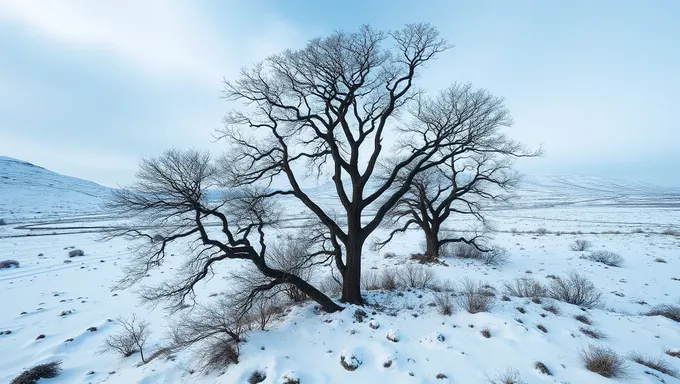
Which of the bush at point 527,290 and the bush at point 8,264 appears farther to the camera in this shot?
the bush at point 8,264

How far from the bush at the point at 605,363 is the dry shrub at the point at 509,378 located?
153 centimetres

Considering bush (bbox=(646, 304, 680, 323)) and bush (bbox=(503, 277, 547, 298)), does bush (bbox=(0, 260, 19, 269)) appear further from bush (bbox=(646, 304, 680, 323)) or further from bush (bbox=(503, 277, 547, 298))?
bush (bbox=(646, 304, 680, 323))

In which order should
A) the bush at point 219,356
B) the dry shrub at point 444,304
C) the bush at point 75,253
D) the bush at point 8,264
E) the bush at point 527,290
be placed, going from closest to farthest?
the bush at point 219,356 → the dry shrub at point 444,304 → the bush at point 527,290 → the bush at point 8,264 → the bush at point 75,253

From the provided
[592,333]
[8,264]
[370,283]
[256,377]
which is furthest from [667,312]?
[8,264]

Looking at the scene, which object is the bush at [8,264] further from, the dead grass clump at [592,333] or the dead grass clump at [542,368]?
the dead grass clump at [592,333]

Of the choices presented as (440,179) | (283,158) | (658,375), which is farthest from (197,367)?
(440,179)

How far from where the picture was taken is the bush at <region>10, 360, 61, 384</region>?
955cm

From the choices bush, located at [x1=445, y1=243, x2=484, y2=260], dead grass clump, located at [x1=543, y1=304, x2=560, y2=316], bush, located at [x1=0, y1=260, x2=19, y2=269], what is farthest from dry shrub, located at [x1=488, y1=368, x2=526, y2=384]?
bush, located at [x1=0, y1=260, x2=19, y2=269]

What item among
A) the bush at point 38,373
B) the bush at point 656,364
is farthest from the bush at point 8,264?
the bush at point 656,364

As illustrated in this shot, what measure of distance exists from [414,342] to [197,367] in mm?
6132

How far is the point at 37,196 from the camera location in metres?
101

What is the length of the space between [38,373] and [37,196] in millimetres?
133810

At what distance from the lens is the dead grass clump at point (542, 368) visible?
601 centimetres

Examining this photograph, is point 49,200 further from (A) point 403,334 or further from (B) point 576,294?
(B) point 576,294
